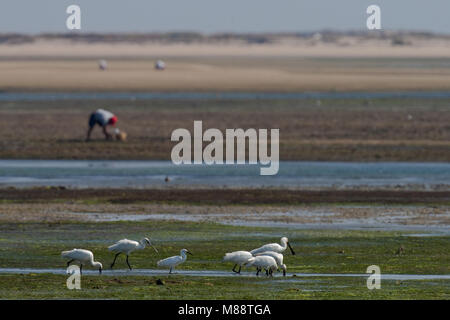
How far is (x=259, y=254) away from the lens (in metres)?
22.8

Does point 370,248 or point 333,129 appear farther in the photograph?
point 333,129

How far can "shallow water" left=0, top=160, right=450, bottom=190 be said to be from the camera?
131ft

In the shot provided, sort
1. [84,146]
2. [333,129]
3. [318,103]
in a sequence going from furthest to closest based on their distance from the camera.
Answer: [318,103], [333,129], [84,146]

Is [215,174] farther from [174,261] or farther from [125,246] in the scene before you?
[174,261]

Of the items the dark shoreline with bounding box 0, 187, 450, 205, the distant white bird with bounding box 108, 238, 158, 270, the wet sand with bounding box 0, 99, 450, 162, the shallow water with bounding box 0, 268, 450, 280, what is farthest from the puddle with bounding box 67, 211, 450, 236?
the wet sand with bounding box 0, 99, 450, 162

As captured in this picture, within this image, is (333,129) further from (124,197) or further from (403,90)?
(403,90)

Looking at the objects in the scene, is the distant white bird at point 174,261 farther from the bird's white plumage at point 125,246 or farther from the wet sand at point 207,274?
the bird's white plumage at point 125,246

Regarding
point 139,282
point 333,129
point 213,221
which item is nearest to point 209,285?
point 139,282

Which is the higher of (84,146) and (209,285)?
(84,146)

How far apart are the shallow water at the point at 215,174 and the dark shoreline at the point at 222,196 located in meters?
1.61

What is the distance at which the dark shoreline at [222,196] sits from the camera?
1385 inches

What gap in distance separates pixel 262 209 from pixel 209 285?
41.6ft
